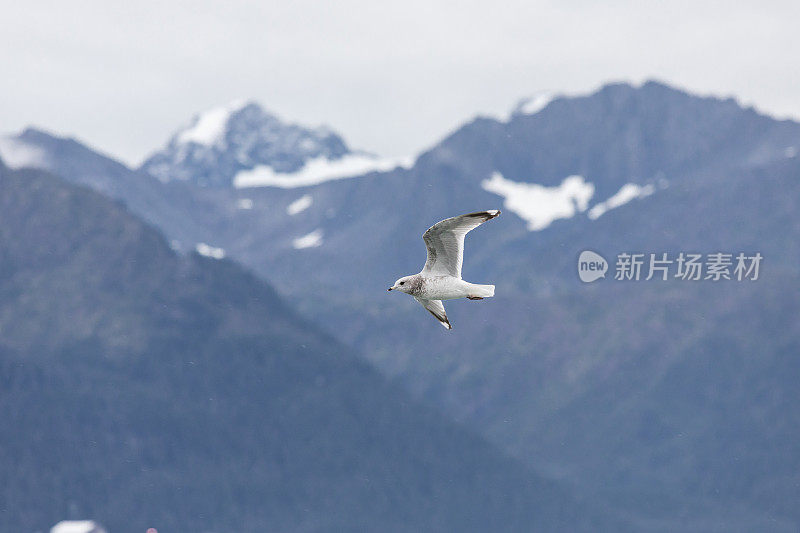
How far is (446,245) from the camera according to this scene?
216 feet

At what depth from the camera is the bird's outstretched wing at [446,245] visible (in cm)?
6378

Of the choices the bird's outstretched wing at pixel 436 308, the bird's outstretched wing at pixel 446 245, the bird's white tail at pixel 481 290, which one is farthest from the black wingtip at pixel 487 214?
the bird's outstretched wing at pixel 436 308

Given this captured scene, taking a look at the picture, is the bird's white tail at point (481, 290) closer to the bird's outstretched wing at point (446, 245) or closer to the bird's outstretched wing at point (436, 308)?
the bird's outstretched wing at point (446, 245)

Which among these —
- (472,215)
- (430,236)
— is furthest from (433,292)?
(472,215)

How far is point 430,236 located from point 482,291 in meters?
4.38

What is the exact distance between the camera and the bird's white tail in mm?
61812

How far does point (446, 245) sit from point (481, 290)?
3.90 meters

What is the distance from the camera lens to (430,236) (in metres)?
65.6

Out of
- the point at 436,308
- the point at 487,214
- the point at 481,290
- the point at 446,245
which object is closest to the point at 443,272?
the point at 446,245

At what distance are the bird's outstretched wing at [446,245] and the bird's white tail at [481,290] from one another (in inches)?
64.2

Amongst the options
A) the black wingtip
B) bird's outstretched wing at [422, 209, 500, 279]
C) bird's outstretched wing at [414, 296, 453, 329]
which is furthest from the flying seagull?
the black wingtip

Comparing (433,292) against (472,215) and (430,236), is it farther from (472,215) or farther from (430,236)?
(472,215)

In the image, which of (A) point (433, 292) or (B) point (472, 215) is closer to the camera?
(B) point (472, 215)

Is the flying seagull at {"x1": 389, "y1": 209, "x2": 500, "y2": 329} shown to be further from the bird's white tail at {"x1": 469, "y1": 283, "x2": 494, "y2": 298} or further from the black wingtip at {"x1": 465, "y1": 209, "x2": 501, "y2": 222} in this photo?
the black wingtip at {"x1": 465, "y1": 209, "x2": 501, "y2": 222}
